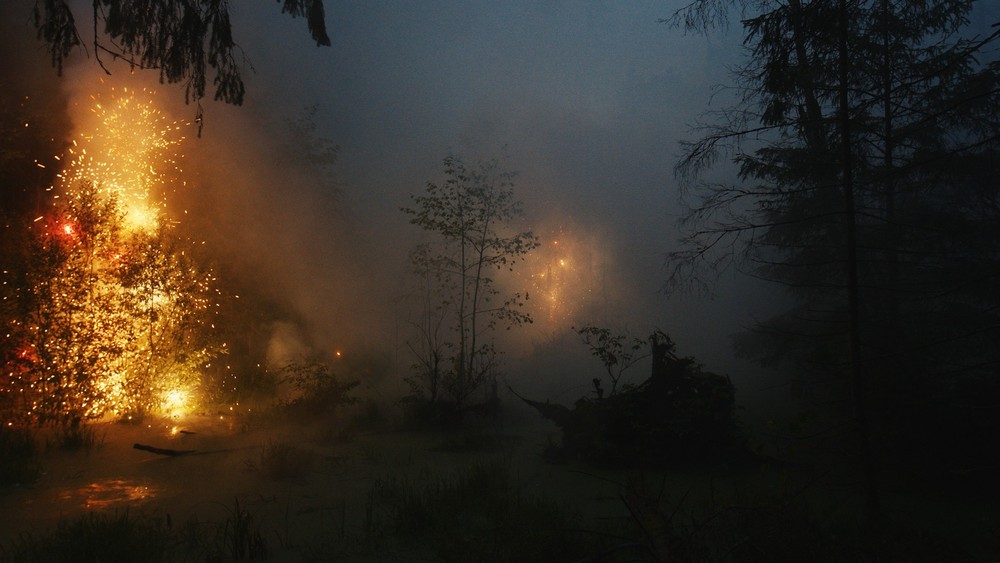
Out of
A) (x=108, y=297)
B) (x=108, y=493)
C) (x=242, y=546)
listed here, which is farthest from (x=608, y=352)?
(x=108, y=297)

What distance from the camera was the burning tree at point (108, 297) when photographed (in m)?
8.44

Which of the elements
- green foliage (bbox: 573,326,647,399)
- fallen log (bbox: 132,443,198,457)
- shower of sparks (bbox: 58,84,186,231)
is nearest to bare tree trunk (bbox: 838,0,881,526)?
green foliage (bbox: 573,326,647,399)

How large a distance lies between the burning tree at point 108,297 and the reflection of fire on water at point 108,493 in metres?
2.73

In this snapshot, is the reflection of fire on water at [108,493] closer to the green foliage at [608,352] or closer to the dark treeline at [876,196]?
the green foliage at [608,352]

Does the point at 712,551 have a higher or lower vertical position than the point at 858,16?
lower

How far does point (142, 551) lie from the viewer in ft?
15.0

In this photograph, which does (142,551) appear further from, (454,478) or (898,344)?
(898,344)

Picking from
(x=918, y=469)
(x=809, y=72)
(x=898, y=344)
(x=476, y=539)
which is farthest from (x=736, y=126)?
(x=918, y=469)

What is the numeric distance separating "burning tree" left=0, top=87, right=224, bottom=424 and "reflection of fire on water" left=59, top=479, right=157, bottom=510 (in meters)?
2.73

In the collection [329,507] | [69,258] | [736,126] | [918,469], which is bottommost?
[329,507]

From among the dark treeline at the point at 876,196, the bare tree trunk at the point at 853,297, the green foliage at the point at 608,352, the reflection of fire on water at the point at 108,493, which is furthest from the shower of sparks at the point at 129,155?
the bare tree trunk at the point at 853,297

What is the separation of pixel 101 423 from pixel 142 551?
21.4ft

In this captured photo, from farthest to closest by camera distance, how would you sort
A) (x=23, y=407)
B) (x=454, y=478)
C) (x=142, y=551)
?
1. (x=23, y=407)
2. (x=454, y=478)
3. (x=142, y=551)

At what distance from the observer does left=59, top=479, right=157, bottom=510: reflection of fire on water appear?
6363mm
